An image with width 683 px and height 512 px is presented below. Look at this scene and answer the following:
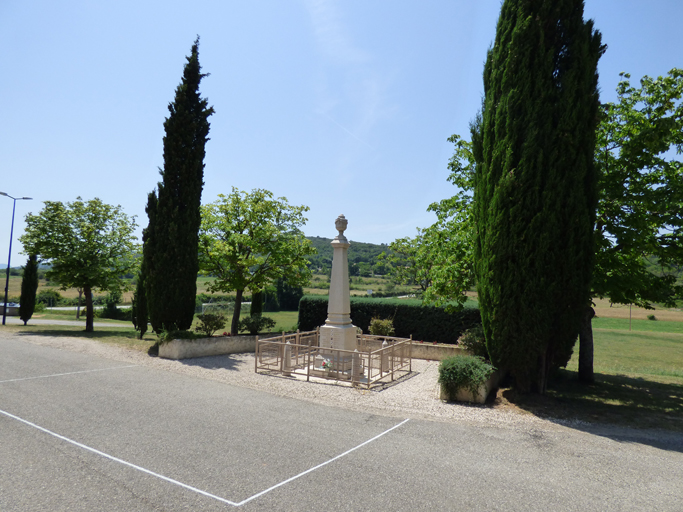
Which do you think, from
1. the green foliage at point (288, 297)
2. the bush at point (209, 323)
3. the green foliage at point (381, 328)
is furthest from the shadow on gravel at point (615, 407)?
the green foliage at point (288, 297)

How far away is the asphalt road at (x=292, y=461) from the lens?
429cm

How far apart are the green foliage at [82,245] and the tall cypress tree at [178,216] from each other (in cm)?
781

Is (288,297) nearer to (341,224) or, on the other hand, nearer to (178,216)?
(178,216)

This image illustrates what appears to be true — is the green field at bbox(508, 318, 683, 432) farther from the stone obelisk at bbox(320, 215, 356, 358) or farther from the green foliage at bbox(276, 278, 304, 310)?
the green foliage at bbox(276, 278, 304, 310)

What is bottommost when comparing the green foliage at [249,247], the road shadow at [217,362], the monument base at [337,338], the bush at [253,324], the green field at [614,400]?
the road shadow at [217,362]

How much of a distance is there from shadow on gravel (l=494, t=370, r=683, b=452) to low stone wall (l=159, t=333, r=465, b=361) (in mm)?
3777

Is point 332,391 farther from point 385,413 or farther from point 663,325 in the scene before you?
point 663,325

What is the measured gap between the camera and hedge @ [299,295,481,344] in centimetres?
1641

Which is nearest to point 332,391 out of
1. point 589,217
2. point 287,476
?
point 287,476

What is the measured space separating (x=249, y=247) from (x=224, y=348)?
4.73 metres

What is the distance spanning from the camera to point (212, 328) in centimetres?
1664

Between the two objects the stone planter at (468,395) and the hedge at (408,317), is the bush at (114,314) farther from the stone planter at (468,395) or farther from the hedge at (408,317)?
the stone planter at (468,395)

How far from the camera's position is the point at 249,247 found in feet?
57.6

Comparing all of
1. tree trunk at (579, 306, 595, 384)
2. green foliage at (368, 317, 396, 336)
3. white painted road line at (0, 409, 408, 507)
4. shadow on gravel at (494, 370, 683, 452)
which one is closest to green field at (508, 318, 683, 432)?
shadow on gravel at (494, 370, 683, 452)
